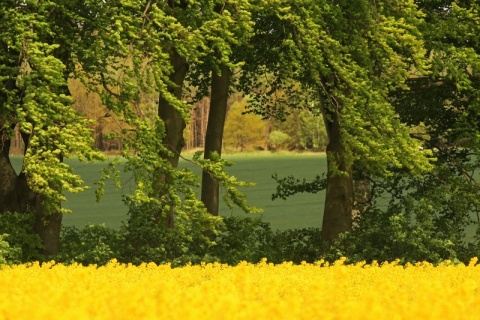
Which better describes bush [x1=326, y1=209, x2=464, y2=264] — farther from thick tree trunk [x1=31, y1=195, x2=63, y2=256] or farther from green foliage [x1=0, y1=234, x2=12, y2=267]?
green foliage [x1=0, y1=234, x2=12, y2=267]

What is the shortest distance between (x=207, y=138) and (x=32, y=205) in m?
4.96

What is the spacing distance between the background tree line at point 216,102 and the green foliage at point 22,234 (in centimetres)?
19

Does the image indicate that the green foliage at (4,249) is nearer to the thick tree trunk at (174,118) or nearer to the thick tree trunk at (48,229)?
the thick tree trunk at (48,229)

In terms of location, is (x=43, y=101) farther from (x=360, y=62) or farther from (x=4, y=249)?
(x=360, y=62)

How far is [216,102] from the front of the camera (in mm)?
22891

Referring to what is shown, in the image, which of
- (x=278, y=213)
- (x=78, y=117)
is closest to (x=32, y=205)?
(x=78, y=117)

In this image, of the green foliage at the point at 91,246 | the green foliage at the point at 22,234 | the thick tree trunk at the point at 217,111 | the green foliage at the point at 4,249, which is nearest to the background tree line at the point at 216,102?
the thick tree trunk at the point at 217,111

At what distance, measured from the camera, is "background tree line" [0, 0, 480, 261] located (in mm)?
16703

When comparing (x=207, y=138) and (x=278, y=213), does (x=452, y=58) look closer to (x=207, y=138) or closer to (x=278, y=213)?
(x=207, y=138)

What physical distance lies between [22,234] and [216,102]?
249 inches

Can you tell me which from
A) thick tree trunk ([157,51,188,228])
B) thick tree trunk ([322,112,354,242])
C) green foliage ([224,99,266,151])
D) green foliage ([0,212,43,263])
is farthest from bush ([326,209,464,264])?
green foliage ([224,99,266,151])

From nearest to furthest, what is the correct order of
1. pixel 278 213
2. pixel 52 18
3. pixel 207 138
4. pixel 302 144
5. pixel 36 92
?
pixel 36 92, pixel 52 18, pixel 207 138, pixel 278 213, pixel 302 144

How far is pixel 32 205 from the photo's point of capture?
64.8 ft

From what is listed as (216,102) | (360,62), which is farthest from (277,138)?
(360,62)
